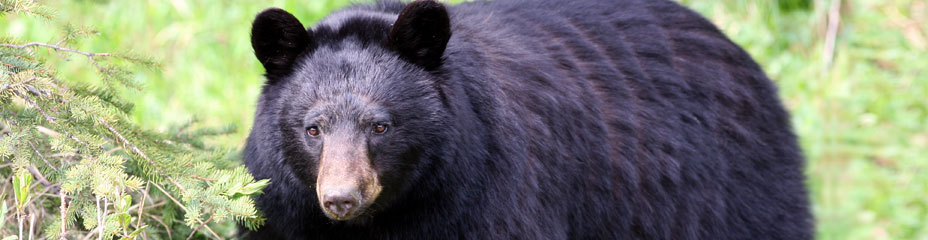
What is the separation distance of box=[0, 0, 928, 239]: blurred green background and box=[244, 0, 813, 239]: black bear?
362 cm

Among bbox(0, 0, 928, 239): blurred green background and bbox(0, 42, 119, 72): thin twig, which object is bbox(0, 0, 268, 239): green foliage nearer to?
bbox(0, 42, 119, 72): thin twig

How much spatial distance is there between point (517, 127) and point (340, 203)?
2.62ft

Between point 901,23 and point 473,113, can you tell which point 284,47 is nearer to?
point 473,113

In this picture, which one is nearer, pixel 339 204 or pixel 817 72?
pixel 339 204

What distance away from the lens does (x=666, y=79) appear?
13.5ft

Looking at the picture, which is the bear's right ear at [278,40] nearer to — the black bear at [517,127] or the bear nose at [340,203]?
the black bear at [517,127]

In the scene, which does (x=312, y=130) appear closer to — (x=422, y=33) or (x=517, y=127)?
(x=422, y=33)

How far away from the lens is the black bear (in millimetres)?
3182

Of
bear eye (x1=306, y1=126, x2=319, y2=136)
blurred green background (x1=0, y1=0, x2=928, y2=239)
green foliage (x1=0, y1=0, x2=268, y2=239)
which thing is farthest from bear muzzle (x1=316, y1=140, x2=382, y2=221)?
blurred green background (x1=0, y1=0, x2=928, y2=239)

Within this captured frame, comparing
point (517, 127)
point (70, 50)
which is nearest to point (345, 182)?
point (517, 127)

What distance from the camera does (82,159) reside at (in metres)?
3.14

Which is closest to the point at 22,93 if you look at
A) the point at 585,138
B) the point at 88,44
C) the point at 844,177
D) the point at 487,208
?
the point at 487,208

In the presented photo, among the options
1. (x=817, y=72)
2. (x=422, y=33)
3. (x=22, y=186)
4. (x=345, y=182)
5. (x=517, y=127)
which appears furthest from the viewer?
(x=817, y=72)

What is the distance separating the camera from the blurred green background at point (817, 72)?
759 centimetres
